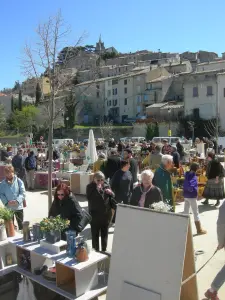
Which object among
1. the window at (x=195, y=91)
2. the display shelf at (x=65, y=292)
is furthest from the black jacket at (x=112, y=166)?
the window at (x=195, y=91)

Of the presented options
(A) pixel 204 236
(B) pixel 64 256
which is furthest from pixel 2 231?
(A) pixel 204 236

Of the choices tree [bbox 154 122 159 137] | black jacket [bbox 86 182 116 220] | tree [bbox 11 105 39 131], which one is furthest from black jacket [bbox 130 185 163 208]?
tree [bbox 11 105 39 131]

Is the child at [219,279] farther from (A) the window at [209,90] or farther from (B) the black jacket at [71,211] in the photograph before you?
(A) the window at [209,90]

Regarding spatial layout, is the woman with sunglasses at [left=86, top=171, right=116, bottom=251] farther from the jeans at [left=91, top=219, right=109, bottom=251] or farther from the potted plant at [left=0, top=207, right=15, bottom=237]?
the potted plant at [left=0, top=207, right=15, bottom=237]

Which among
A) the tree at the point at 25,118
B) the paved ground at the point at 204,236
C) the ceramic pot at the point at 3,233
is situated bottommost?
the paved ground at the point at 204,236

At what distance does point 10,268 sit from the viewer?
464cm

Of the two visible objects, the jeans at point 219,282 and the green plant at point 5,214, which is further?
the green plant at point 5,214

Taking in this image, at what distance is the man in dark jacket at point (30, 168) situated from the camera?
12836mm

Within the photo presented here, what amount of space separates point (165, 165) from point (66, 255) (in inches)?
110

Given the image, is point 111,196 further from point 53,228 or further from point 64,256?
point 64,256

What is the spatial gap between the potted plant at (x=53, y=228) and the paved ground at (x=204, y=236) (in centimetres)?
106

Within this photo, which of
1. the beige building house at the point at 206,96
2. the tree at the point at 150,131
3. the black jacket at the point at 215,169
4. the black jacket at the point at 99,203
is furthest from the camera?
the tree at the point at 150,131

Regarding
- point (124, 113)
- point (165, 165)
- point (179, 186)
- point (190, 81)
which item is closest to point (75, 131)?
point (124, 113)

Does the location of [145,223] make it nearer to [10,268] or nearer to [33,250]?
[33,250]
